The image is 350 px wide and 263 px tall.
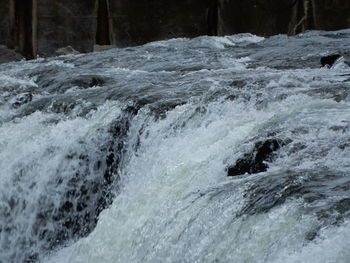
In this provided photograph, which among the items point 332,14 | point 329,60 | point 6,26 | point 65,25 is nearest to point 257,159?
point 329,60

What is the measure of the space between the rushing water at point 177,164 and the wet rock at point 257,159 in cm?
4

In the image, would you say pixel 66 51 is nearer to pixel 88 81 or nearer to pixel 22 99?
pixel 88 81

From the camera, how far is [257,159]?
4.86 metres

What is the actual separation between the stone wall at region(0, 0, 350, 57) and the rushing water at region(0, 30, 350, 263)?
153 inches

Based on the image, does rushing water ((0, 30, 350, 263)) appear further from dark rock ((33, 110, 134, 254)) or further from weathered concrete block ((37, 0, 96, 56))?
weathered concrete block ((37, 0, 96, 56))

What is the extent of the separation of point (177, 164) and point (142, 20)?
8888 millimetres

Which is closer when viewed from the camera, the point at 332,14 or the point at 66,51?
the point at 66,51

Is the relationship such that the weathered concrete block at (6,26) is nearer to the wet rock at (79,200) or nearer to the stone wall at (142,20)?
the stone wall at (142,20)

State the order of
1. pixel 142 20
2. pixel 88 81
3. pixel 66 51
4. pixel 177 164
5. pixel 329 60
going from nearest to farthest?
pixel 177 164
pixel 329 60
pixel 88 81
pixel 66 51
pixel 142 20

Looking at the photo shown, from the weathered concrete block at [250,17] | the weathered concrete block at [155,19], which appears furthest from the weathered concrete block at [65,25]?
the weathered concrete block at [250,17]

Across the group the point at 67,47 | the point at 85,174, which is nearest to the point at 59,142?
the point at 85,174

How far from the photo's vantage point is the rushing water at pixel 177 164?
379 cm

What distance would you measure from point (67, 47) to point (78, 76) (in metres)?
4.50

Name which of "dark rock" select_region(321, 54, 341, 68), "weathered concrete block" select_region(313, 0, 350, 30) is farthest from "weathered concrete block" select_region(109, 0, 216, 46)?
"dark rock" select_region(321, 54, 341, 68)
